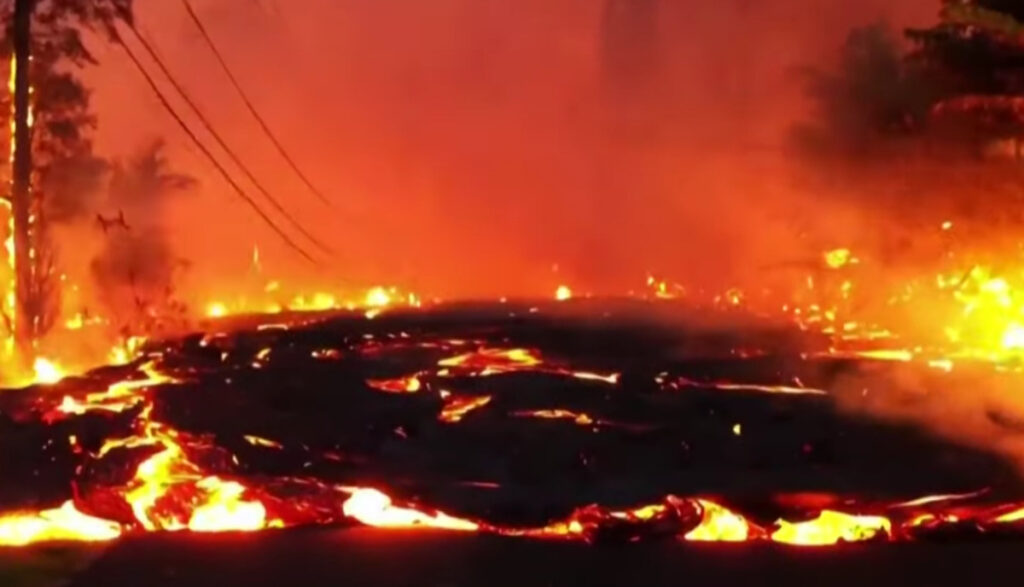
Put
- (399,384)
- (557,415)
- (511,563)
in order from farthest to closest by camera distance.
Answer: (399,384)
(557,415)
(511,563)

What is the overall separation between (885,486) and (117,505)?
3718 millimetres

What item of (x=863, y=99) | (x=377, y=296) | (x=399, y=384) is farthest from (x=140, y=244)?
(x=399, y=384)

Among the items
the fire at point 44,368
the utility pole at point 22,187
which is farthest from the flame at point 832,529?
the utility pole at point 22,187

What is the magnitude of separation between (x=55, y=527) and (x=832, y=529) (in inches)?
146

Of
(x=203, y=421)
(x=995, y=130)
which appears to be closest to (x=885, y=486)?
(x=203, y=421)

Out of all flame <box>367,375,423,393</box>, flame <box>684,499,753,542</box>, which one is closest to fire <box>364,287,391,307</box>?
flame <box>367,375,423,393</box>

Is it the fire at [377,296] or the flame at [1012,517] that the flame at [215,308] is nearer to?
the fire at [377,296]

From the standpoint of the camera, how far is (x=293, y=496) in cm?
727

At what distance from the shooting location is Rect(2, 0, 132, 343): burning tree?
73.4ft

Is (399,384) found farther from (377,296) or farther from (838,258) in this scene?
(377,296)

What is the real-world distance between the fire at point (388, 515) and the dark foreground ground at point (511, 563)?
79 mm

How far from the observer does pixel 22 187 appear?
70.5 feet

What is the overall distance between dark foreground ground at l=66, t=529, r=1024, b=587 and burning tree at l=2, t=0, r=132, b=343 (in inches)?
617

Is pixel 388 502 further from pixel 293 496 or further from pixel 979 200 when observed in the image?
pixel 979 200
